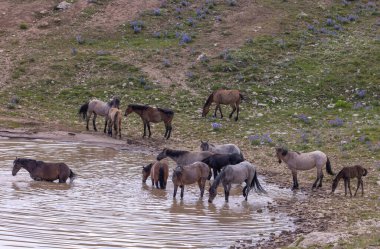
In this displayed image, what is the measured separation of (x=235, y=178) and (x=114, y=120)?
10.1 m

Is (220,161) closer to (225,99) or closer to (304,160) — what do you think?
(304,160)

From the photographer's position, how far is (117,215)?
16344 mm

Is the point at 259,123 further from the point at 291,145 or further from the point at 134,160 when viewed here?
the point at 134,160

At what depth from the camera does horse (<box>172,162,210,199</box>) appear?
18891 millimetres

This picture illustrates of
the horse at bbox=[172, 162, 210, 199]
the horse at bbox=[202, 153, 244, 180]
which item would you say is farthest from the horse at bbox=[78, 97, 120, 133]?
the horse at bbox=[172, 162, 210, 199]

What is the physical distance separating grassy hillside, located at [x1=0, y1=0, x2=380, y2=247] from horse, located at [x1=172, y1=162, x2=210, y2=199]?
542 cm

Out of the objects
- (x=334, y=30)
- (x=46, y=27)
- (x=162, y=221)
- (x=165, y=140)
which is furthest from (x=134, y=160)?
(x=334, y=30)

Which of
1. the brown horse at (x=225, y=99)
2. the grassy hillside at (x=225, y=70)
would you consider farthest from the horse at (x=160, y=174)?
the brown horse at (x=225, y=99)

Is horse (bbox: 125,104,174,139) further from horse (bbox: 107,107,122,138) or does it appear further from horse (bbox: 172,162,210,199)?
horse (bbox: 172,162,210,199)

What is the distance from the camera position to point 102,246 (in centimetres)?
1370

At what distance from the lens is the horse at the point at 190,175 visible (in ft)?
62.0

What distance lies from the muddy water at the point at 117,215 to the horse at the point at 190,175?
15.3 inches

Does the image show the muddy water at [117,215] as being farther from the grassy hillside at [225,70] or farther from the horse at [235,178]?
the grassy hillside at [225,70]

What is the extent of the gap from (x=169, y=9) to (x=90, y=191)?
88.2 ft
